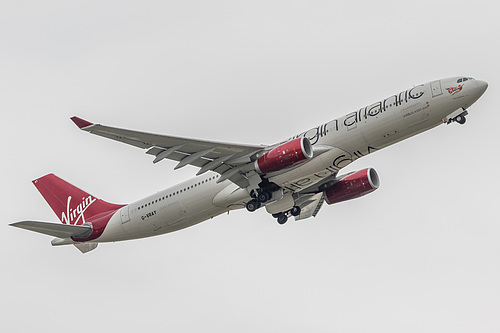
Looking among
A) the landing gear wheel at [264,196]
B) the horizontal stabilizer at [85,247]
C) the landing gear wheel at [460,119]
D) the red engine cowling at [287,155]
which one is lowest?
the horizontal stabilizer at [85,247]

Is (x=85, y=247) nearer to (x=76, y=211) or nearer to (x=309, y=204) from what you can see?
(x=76, y=211)

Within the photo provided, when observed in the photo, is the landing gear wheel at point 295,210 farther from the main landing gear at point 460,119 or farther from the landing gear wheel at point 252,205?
the main landing gear at point 460,119

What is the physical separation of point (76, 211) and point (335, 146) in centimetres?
1902

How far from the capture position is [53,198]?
53281mm

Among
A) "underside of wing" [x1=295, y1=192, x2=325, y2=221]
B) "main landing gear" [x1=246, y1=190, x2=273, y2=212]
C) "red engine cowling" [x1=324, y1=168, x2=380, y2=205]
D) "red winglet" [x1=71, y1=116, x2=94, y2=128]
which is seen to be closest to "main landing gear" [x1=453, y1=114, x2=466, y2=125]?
"red engine cowling" [x1=324, y1=168, x2=380, y2=205]

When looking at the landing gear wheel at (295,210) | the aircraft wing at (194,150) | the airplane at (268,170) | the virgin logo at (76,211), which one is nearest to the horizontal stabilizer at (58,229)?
the airplane at (268,170)

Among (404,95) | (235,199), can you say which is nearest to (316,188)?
(235,199)

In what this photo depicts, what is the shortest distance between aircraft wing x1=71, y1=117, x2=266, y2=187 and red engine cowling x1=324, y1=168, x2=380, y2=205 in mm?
6865

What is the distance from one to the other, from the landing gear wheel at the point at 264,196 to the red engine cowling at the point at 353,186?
5847mm

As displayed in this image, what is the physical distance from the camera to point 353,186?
48812mm

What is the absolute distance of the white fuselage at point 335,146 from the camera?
41.1 m

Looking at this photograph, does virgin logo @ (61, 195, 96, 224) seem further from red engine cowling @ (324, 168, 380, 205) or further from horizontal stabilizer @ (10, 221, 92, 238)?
red engine cowling @ (324, 168, 380, 205)

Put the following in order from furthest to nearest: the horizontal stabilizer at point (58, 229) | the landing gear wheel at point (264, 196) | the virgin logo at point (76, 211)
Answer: the virgin logo at point (76, 211) → the horizontal stabilizer at point (58, 229) → the landing gear wheel at point (264, 196)

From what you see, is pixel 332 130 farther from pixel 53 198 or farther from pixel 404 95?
pixel 53 198
